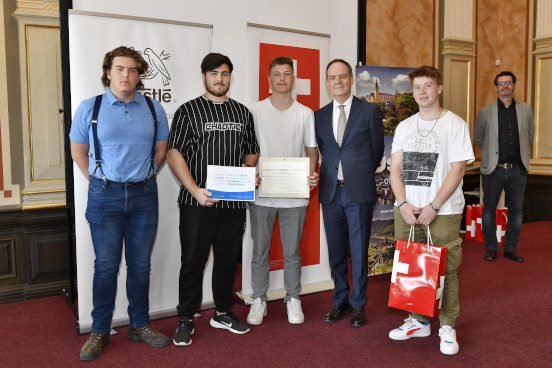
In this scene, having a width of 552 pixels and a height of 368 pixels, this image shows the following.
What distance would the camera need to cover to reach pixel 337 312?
11.1ft

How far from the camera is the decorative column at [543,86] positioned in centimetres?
727

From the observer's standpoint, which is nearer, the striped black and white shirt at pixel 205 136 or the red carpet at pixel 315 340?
the red carpet at pixel 315 340

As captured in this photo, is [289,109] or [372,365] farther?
[289,109]

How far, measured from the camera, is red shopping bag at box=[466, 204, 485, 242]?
6078 millimetres

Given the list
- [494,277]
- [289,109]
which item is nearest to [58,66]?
[289,109]

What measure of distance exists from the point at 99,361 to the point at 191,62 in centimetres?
201

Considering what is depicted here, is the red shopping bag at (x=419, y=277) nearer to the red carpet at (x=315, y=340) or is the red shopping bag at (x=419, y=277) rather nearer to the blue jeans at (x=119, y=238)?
the red carpet at (x=315, y=340)

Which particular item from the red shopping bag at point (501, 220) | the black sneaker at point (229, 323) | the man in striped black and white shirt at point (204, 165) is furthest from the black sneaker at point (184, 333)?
the red shopping bag at point (501, 220)

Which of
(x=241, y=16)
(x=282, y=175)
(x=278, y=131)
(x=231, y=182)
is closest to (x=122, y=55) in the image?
(x=231, y=182)

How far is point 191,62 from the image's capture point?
137 inches

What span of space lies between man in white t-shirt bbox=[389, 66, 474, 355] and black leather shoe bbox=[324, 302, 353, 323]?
2.26ft

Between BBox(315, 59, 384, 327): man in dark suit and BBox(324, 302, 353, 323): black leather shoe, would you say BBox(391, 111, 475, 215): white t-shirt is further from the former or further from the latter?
BBox(324, 302, 353, 323): black leather shoe

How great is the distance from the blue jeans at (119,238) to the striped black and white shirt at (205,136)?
268 millimetres

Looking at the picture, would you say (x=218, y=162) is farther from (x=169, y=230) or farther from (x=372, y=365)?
(x=372, y=365)
